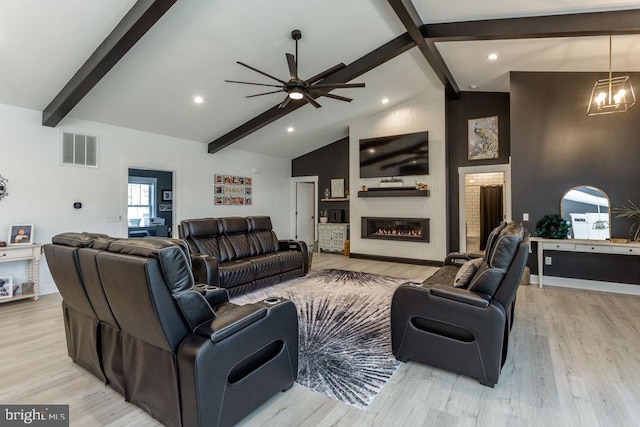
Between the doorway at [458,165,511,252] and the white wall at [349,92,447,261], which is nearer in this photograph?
the white wall at [349,92,447,261]

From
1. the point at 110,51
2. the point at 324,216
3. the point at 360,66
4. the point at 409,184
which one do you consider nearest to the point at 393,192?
the point at 409,184

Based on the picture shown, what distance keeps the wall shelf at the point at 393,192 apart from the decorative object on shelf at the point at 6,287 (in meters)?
6.10

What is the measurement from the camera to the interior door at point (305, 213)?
9.52 meters

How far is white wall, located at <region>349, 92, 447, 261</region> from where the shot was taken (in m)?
6.43

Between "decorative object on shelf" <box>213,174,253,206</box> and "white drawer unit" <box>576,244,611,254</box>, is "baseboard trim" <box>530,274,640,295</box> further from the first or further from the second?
"decorative object on shelf" <box>213,174,253,206</box>

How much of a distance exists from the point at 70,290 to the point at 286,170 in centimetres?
729

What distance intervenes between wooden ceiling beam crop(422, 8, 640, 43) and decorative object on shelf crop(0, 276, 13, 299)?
6341mm

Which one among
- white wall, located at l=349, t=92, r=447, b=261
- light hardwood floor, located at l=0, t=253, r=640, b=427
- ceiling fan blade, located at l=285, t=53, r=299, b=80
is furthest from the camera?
white wall, located at l=349, t=92, r=447, b=261

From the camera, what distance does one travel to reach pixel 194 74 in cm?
448

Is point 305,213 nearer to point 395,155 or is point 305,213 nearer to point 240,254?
point 395,155

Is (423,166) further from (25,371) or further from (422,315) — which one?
(25,371)

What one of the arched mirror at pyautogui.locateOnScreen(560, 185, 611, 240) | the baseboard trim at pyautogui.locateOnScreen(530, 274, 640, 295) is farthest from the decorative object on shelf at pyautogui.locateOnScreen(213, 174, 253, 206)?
the arched mirror at pyautogui.locateOnScreen(560, 185, 611, 240)

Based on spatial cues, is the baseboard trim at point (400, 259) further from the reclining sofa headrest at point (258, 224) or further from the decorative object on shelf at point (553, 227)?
the reclining sofa headrest at point (258, 224)

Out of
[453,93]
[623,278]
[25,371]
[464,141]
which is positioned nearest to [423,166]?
[464,141]
